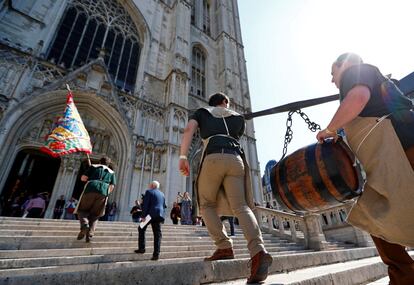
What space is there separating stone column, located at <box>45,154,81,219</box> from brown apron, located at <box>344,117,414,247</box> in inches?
408

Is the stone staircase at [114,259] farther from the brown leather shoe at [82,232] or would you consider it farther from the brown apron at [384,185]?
the brown apron at [384,185]

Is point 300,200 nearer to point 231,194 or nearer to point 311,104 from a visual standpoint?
point 231,194

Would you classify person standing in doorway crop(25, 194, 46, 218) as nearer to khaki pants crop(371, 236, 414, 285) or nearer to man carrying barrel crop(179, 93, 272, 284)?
man carrying barrel crop(179, 93, 272, 284)

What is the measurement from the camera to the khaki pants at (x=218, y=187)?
6.21ft

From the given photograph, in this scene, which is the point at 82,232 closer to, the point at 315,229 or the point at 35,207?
the point at 35,207

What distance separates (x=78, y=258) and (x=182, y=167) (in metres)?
2.05

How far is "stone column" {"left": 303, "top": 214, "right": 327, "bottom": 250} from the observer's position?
569 centimetres

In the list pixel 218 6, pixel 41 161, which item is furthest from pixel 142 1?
pixel 41 161

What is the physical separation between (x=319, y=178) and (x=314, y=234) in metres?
5.41

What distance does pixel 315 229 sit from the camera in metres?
5.83

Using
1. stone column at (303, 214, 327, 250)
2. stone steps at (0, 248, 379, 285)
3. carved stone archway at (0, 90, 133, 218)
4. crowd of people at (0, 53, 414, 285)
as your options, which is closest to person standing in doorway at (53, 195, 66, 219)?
carved stone archway at (0, 90, 133, 218)

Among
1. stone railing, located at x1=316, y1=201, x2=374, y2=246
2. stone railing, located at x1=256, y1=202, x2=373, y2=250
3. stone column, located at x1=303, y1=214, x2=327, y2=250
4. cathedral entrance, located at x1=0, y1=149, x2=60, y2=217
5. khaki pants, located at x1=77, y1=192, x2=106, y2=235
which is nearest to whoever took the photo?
khaki pants, located at x1=77, y1=192, x2=106, y2=235

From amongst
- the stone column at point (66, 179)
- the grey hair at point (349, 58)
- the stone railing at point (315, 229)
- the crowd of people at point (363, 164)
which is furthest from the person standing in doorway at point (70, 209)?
the grey hair at point (349, 58)

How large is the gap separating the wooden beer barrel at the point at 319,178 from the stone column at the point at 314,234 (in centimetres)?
508
